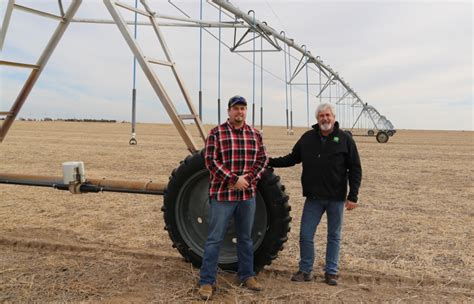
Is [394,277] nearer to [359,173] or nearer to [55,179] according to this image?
[359,173]

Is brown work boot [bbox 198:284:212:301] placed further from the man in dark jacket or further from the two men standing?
the man in dark jacket

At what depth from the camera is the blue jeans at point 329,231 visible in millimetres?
3929

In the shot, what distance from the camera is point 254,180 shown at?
3.53 m

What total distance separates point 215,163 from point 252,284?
Answer: 1.10 m

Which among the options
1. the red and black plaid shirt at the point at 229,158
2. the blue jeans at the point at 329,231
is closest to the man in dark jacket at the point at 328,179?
the blue jeans at the point at 329,231

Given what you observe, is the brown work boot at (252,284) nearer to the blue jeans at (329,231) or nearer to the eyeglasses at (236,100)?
the blue jeans at (329,231)

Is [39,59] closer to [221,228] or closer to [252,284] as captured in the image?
[221,228]

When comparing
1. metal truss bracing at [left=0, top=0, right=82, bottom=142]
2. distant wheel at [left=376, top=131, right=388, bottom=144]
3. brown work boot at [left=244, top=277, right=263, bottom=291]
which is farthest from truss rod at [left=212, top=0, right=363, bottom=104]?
brown work boot at [left=244, top=277, right=263, bottom=291]

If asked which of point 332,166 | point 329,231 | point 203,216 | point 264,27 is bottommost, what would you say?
point 329,231

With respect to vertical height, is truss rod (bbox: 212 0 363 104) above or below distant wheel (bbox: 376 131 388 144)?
above

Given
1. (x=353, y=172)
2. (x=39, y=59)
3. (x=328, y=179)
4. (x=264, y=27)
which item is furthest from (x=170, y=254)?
(x=264, y=27)

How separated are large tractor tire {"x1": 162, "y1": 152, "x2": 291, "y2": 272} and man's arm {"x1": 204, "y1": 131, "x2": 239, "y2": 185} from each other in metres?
0.36

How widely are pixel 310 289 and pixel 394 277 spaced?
87 centimetres

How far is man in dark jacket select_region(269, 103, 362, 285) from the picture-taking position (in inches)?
153
